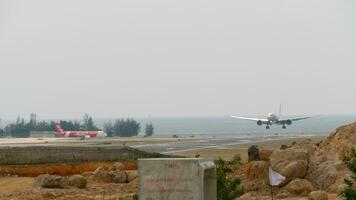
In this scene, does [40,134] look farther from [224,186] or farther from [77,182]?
[224,186]

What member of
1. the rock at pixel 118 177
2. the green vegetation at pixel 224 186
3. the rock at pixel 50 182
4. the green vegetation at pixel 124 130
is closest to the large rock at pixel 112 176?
the rock at pixel 118 177

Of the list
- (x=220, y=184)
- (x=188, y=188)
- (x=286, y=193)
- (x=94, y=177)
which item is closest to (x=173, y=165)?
(x=188, y=188)

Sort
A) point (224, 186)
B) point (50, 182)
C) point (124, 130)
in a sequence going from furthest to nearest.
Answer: point (124, 130), point (50, 182), point (224, 186)

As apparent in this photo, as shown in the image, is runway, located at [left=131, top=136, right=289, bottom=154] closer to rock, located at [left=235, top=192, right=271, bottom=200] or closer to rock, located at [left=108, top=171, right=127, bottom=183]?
rock, located at [left=108, top=171, right=127, bottom=183]

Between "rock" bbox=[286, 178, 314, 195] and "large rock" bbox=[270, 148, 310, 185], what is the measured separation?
61 cm

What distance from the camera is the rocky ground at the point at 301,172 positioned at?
34250 mm

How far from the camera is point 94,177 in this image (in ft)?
143

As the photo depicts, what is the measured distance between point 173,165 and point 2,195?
982 inches

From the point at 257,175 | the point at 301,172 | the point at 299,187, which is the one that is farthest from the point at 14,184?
the point at 299,187

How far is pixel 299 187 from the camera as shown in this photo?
3434cm

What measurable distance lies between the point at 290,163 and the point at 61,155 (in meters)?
25.6

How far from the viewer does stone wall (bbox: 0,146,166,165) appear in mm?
55906

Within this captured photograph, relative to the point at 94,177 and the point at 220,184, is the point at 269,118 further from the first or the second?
the point at 220,184

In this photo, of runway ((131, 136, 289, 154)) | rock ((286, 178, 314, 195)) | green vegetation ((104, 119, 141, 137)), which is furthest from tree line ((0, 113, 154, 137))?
rock ((286, 178, 314, 195))
